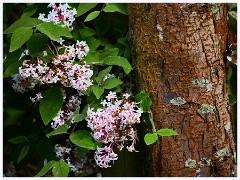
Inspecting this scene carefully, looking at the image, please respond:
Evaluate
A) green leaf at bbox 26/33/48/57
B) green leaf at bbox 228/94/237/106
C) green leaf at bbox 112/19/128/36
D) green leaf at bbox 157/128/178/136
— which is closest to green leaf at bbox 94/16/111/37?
green leaf at bbox 112/19/128/36

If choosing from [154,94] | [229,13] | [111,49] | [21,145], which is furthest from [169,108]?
[21,145]

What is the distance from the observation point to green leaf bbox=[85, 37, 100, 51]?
1768 mm

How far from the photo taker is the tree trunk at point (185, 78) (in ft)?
5.45

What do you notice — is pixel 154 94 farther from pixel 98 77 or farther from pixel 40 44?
pixel 40 44

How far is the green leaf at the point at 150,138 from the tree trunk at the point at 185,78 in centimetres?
11

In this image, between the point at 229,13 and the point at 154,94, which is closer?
the point at 154,94

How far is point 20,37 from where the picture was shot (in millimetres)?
1610

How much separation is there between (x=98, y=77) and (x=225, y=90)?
52cm

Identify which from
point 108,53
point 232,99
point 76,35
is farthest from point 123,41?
point 232,99

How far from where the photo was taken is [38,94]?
67.6 inches

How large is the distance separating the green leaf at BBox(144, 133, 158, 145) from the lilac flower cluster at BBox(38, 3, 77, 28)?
0.53m

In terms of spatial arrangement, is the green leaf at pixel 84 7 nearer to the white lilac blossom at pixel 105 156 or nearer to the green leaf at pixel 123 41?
the green leaf at pixel 123 41

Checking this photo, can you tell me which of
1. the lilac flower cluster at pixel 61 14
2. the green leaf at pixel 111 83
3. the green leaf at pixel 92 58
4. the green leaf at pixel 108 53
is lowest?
the green leaf at pixel 111 83

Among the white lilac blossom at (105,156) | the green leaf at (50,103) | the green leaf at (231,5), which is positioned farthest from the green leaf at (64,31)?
the green leaf at (231,5)
